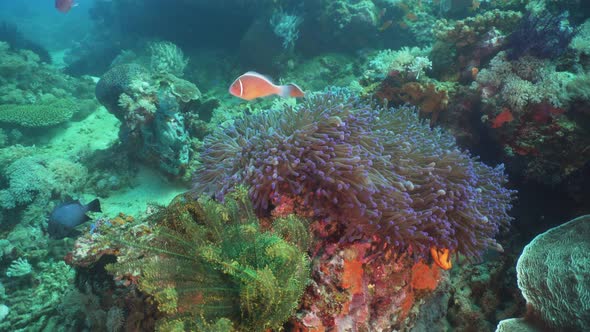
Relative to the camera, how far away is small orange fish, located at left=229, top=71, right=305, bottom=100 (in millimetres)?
4172

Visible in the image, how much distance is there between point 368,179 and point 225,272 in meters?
1.33

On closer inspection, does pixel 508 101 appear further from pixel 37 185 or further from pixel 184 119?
pixel 37 185

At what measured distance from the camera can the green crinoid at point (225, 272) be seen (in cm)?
195

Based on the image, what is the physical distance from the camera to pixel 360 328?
2551mm

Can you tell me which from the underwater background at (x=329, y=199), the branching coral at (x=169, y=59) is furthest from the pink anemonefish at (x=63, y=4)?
the underwater background at (x=329, y=199)

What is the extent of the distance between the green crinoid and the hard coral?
47cm

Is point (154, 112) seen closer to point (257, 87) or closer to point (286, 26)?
point (257, 87)

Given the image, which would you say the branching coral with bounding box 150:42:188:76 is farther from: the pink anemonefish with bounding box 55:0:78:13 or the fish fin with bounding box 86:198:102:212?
the fish fin with bounding box 86:198:102:212

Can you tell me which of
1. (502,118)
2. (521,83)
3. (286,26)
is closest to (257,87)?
(502,118)

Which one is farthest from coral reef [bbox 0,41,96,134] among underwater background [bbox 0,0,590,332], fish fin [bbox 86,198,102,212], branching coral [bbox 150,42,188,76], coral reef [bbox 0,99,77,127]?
fish fin [bbox 86,198,102,212]

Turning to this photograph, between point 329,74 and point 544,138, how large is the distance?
6710 millimetres

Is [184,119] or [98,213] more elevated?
[184,119]

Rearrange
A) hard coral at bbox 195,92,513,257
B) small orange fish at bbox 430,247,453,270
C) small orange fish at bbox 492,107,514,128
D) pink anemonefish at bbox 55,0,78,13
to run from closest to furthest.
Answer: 1. hard coral at bbox 195,92,513,257
2. small orange fish at bbox 430,247,453,270
3. small orange fish at bbox 492,107,514,128
4. pink anemonefish at bbox 55,0,78,13

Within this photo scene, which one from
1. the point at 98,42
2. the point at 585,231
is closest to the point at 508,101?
the point at 585,231
